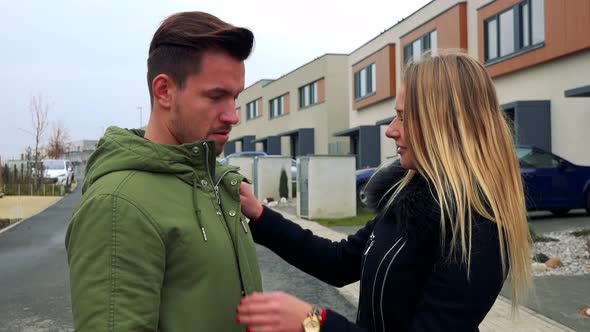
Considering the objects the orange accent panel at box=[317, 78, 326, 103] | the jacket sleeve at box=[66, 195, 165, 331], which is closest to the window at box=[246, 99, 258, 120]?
the orange accent panel at box=[317, 78, 326, 103]

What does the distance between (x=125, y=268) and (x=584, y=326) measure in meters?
5.26

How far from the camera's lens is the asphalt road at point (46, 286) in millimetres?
6020

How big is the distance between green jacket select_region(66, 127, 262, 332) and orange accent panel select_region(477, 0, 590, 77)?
650 inches

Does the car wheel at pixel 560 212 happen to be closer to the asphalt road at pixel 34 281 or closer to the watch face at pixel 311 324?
the asphalt road at pixel 34 281

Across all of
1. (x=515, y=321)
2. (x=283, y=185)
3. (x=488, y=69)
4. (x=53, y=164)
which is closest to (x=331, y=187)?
(x=283, y=185)

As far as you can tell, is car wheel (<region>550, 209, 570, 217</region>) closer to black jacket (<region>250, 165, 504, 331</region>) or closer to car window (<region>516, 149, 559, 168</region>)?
car window (<region>516, 149, 559, 168</region>)

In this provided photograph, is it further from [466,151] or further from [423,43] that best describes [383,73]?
[466,151]

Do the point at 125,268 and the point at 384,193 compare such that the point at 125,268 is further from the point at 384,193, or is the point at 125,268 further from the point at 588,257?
the point at 588,257

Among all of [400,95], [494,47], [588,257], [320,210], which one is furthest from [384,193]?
[494,47]

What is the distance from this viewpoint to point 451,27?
23.5m

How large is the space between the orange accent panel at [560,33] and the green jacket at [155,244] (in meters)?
16.5

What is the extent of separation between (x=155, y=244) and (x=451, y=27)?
23.7m

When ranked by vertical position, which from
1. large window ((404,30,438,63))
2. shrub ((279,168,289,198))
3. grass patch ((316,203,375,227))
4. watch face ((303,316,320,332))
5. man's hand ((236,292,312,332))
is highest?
large window ((404,30,438,63))

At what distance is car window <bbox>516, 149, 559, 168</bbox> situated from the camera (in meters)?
13.4
